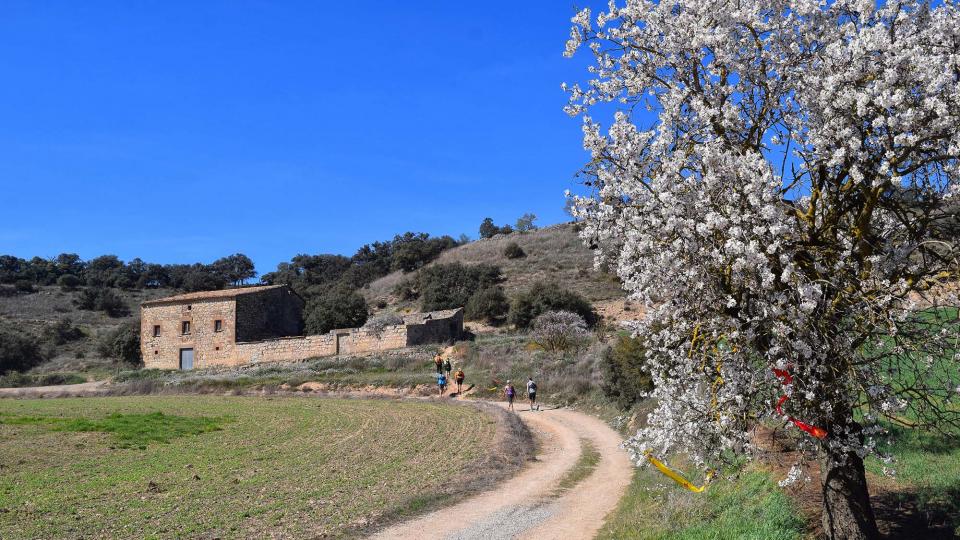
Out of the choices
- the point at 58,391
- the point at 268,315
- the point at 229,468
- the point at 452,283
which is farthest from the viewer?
the point at 452,283

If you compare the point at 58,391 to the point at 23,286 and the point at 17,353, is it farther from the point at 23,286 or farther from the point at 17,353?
the point at 23,286

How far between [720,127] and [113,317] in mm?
95404

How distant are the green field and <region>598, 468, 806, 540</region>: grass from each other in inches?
171

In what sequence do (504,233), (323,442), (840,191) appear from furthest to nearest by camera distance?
(504,233), (323,442), (840,191)

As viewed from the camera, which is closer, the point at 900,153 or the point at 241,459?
the point at 900,153

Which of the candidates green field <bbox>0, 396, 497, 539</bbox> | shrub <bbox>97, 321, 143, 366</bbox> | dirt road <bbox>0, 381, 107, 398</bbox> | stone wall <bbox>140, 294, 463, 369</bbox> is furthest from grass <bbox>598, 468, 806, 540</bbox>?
shrub <bbox>97, 321, 143, 366</bbox>

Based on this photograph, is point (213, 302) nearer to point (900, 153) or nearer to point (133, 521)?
point (133, 521)

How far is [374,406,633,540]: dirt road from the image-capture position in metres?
13.3

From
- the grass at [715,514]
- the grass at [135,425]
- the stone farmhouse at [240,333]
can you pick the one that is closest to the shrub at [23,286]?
the stone farmhouse at [240,333]

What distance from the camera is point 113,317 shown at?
91.1 meters

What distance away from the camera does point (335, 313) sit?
65562mm

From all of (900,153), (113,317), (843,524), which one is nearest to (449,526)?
(843,524)

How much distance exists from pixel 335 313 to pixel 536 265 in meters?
25.5

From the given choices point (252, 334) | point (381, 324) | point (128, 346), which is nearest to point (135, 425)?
point (381, 324)
